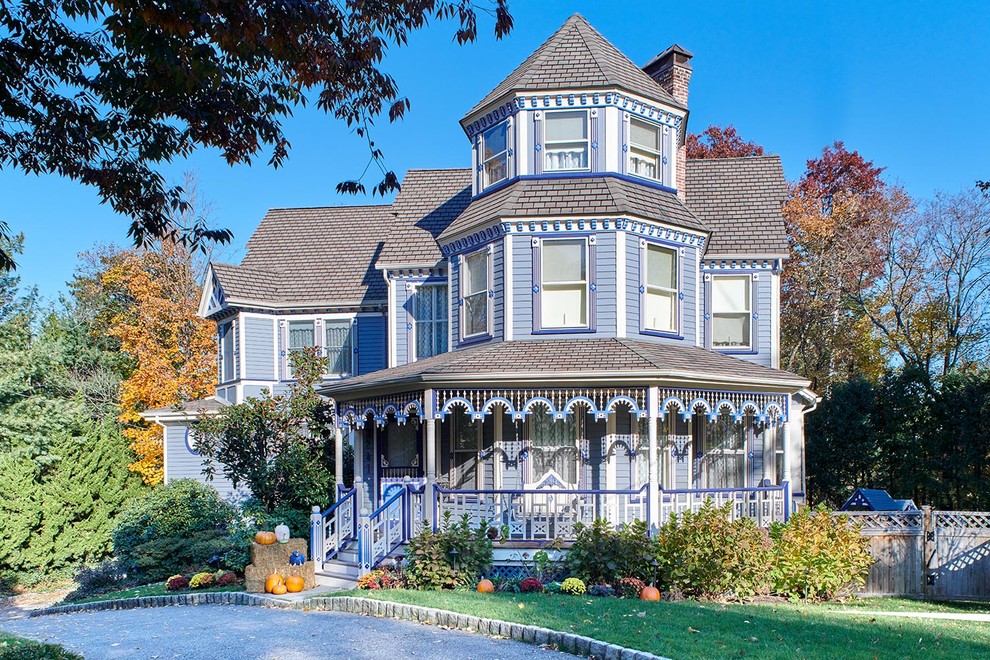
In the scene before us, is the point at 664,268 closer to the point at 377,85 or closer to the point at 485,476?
the point at 485,476

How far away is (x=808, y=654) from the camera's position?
29.9ft

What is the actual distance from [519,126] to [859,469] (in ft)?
48.8

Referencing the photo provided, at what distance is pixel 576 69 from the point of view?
63.9 feet

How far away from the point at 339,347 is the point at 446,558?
11.2m

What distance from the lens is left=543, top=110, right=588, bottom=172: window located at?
1916 cm

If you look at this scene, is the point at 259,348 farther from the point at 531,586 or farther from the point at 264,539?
the point at 531,586

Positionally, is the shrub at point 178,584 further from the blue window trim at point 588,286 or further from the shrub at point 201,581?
the blue window trim at point 588,286

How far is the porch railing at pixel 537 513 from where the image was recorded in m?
15.4

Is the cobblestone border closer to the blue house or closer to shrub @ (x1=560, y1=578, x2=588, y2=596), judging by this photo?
the blue house

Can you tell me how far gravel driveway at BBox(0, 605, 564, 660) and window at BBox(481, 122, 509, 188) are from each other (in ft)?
35.1

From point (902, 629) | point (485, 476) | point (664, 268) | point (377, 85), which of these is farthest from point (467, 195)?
point (902, 629)

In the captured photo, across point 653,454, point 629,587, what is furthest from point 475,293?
point 629,587

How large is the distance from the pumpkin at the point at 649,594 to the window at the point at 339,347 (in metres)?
12.8

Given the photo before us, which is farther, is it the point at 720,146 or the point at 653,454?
the point at 720,146
